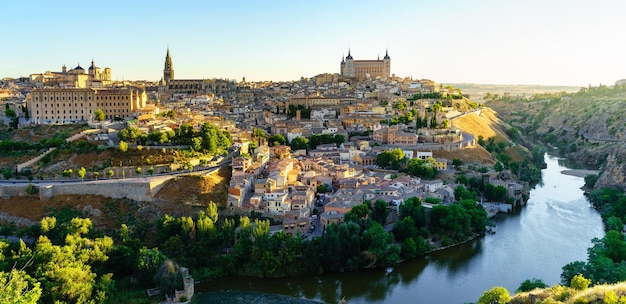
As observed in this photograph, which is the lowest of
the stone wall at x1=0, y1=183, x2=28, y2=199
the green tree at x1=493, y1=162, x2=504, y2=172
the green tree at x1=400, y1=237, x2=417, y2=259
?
the green tree at x1=400, y1=237, x2=417, y2=259

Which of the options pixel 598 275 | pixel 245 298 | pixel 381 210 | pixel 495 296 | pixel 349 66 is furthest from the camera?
pixel 349 66

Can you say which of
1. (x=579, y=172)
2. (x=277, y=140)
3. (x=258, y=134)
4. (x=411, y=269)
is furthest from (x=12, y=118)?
(x=579, y=172)

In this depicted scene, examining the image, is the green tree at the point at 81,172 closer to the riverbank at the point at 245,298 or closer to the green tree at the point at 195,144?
the green tree at the point at 195,144

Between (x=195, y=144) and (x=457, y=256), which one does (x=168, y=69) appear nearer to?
(x=195, y=144)

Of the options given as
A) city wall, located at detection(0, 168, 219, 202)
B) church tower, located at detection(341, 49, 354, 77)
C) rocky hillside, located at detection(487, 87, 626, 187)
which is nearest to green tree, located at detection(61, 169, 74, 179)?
city wall, located at detection(0, 168, 219, 202)

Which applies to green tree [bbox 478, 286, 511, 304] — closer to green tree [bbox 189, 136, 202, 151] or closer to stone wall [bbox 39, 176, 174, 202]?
stone wall [bbox 39, 176, 174, 202]

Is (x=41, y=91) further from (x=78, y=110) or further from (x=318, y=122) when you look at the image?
(x=318, y=122)

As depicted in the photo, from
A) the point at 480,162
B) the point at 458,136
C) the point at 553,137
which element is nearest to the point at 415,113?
the point at 458,136
